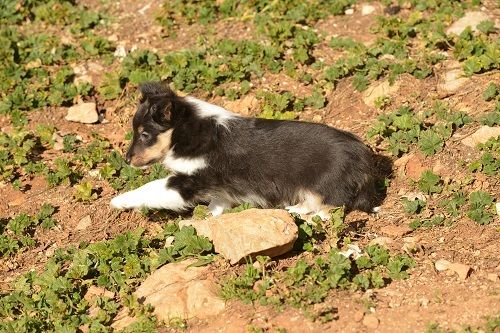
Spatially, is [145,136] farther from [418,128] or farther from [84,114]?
[418,128]

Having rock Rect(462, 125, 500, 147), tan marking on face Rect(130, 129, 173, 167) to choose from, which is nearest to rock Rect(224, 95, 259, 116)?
tan marking on face Rect(130, 129, 173, 167)

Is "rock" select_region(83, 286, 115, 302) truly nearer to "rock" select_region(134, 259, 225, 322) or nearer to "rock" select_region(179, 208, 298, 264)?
"rock" select_region(134, 259, 225, 322)

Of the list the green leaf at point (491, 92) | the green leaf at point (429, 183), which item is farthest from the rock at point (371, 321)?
the green leaf at point (491, 92)

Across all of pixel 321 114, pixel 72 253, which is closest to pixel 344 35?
pixel 321 114

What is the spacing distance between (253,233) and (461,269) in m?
1.73

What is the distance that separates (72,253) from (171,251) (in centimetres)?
107

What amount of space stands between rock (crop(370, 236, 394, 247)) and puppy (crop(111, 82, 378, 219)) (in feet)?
1.80

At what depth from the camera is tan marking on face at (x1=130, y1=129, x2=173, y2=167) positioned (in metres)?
7.55

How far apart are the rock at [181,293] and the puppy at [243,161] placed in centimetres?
106

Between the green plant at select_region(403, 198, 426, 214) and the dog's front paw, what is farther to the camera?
the dog's front paw

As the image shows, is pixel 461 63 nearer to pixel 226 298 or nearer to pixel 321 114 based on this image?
pixel 321 114

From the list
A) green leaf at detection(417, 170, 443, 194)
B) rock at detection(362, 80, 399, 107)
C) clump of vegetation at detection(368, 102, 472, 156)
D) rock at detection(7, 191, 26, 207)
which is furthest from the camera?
rock at detection(362, 80, 399, 107)

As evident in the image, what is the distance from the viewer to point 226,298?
6090 mm

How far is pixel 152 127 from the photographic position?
755 centimetres
